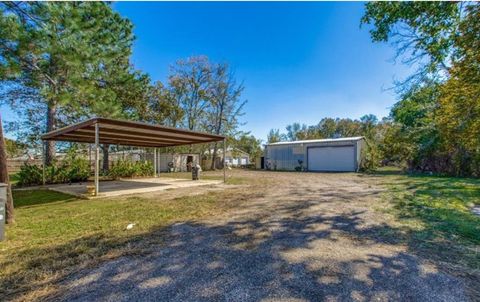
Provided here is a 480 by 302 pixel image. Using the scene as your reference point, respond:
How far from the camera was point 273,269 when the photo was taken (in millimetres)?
2508

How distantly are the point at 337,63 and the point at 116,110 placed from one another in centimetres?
1109

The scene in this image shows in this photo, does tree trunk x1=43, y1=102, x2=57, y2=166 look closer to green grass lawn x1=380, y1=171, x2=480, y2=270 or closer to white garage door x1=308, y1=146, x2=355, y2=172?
green grass lawn x1=380, y1=171, x2=480, y2=270

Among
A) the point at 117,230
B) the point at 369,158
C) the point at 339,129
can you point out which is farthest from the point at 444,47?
the point at 339,129

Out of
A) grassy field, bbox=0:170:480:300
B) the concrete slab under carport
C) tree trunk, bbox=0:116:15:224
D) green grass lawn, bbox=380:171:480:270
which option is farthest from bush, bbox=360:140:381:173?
tree trunk, bbox=0:116:15:224

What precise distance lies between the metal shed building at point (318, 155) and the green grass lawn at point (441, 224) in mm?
11106

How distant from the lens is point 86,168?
12344 millimetres

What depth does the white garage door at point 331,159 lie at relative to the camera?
58.6 ft

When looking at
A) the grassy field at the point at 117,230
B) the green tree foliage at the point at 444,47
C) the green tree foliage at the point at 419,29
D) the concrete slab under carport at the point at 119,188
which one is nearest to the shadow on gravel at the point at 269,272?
the grassy field at the point at 117,230

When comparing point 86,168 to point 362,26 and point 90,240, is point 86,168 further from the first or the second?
point 362,26

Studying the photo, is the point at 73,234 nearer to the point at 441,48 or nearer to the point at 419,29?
the point at 419,29

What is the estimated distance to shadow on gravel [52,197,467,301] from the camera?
204 cm

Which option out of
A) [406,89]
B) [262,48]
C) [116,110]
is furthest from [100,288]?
[262,48]

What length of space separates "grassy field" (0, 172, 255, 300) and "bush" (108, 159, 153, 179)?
6.69 meters

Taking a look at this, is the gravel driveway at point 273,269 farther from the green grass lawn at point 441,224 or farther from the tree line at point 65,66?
the tree line at point 65,66
